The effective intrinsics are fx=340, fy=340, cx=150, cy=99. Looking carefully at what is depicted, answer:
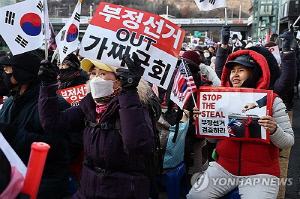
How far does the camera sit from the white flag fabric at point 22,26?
8.51 feet

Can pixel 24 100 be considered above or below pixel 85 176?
above

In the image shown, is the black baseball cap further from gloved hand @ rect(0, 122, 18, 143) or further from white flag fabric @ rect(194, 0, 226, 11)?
gloved hand @ rect(0, 122, 18, 143)

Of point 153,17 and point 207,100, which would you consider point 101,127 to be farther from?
point 207,100

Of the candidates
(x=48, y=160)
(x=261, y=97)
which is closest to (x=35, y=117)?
(x=48, y=160)

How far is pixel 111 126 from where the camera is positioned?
2223mm

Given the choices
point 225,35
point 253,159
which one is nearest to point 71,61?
point 225,35

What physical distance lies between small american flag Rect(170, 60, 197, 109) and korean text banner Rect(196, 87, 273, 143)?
11 centimetres

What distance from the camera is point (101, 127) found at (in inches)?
88.0

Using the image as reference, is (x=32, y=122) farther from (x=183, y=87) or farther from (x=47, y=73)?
(x=183, y=87)

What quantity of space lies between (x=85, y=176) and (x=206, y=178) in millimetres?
1051

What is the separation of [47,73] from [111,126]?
62 centimetres

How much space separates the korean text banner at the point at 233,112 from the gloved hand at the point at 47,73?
1286mm

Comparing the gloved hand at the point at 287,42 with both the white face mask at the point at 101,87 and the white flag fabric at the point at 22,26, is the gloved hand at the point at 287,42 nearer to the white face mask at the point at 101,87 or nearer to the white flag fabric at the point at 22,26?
the white face mask at the point at 101,87

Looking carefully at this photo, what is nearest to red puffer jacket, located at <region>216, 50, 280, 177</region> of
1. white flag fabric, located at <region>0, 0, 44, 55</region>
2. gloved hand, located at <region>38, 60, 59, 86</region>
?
gloved hand, located at <region>38, 60, 59, 86</region>
